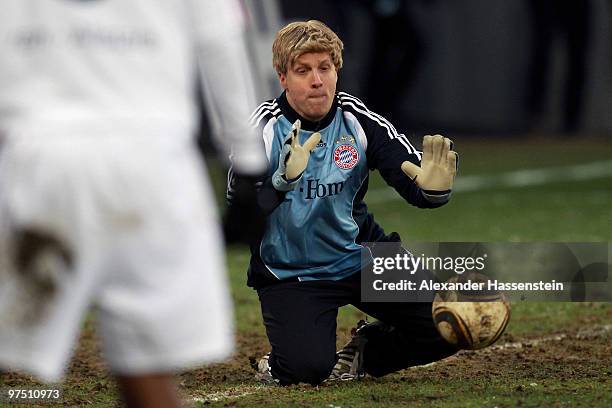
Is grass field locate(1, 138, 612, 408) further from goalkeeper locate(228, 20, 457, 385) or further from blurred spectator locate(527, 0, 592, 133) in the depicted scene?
blurred spectator locate(527, 0, 592, 133)

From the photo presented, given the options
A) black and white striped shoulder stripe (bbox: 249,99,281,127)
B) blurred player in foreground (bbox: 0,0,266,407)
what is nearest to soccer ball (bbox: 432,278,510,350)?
black and white striped shoulder stripe (bbox: 249,99,281,127)

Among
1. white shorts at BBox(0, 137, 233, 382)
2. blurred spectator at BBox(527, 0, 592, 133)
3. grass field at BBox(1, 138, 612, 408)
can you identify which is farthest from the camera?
blurred spectator at BBox(527, 0, 592, 133)

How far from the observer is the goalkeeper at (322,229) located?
5527mm

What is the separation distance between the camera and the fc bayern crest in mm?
5609

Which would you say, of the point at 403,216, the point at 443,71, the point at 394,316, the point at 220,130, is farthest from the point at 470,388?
the point at 443,71

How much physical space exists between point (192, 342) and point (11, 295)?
45cm

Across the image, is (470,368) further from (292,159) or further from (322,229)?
(292,159)

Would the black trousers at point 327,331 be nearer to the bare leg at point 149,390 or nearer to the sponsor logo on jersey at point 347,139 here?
the sponsor logo on jersey at point 347,139

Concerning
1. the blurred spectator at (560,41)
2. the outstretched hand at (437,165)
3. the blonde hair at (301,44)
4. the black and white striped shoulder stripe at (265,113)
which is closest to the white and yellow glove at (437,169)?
the outstretched hand at (437,165)

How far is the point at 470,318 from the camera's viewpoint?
5484 mm

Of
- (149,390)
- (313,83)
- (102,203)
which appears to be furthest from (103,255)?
(313,83)

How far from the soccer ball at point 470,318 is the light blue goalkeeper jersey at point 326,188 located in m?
0.44

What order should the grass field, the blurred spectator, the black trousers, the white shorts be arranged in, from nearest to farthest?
1. the white shorts
2. the grass field
3. the black trousers
4. the blurred spectator

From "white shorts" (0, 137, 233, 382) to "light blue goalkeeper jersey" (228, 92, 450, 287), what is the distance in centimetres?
248
